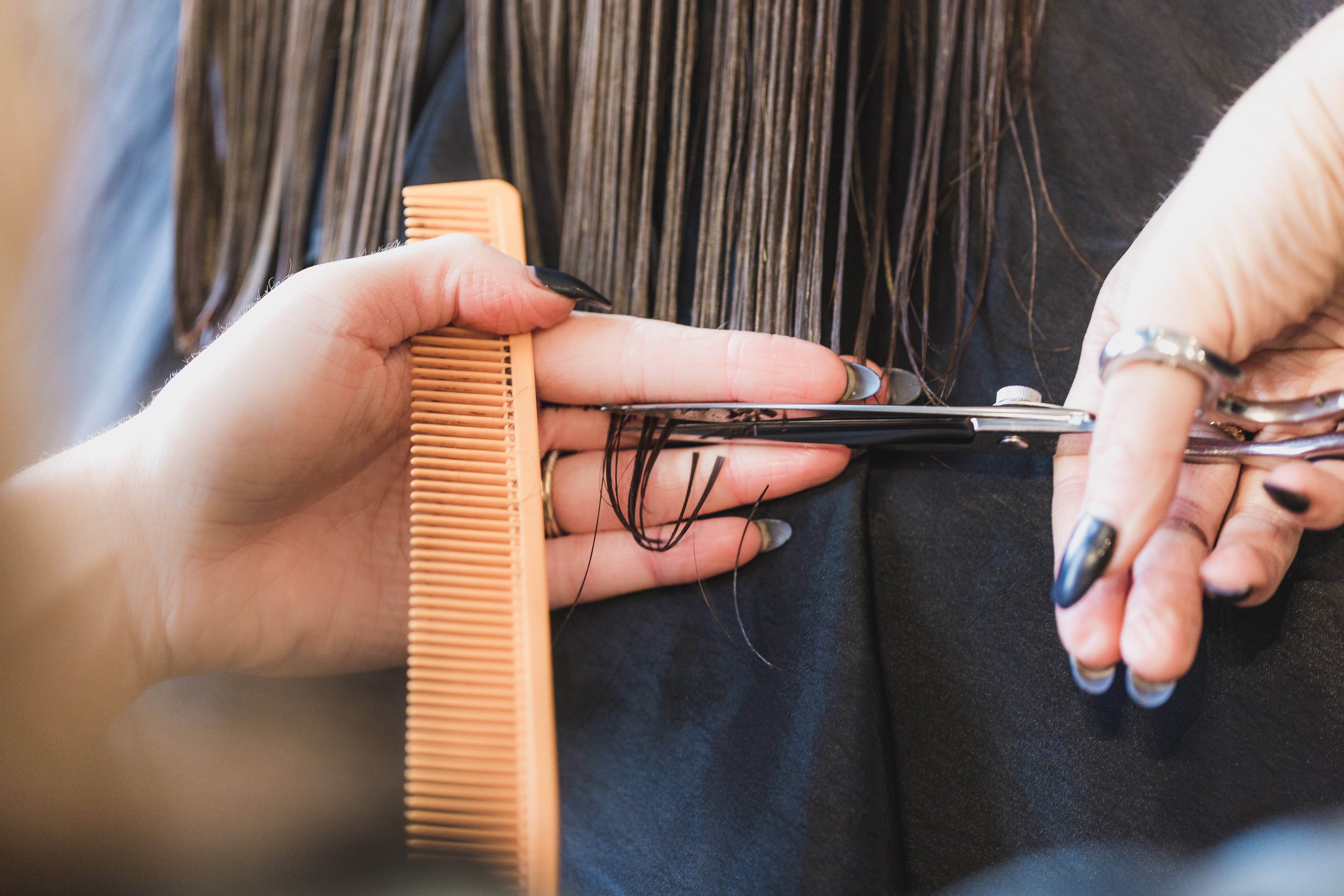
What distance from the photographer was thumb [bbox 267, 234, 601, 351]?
0.80 meters

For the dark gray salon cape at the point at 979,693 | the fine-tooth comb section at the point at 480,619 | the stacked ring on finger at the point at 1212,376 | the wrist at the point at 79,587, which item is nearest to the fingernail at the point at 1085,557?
the stacked ring on finger at the point at 1212,376

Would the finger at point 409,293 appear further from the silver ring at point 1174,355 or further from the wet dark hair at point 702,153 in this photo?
the silver ring at point 1174,355

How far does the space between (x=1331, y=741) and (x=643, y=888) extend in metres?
0.69

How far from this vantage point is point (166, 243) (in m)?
1.29

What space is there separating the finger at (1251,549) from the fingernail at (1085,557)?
0.14 m

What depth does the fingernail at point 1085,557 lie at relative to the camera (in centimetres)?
57

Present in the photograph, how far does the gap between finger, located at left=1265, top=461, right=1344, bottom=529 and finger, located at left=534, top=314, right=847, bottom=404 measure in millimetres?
378

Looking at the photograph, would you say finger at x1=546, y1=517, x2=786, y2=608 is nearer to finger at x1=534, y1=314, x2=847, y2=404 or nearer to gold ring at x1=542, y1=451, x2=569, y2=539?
gold ring at x1=542, y1=451, x2=569, y2=539

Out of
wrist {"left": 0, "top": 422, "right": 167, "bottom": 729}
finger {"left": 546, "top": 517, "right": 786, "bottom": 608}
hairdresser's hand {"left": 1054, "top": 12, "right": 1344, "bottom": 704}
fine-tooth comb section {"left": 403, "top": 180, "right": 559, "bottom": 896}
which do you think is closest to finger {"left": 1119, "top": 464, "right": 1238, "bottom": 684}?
hairdresser's hand {"left": 1054, "top": 12, "right": 1344, "bottom": 704}

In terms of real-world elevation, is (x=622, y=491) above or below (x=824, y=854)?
above

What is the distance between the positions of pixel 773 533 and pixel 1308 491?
0.48m

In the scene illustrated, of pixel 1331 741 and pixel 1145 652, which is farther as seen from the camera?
pixel 1331 741

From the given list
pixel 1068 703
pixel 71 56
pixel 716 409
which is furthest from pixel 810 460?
pixel 71 56

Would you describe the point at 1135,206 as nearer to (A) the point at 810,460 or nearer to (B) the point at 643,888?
(A) the point at 810,460
